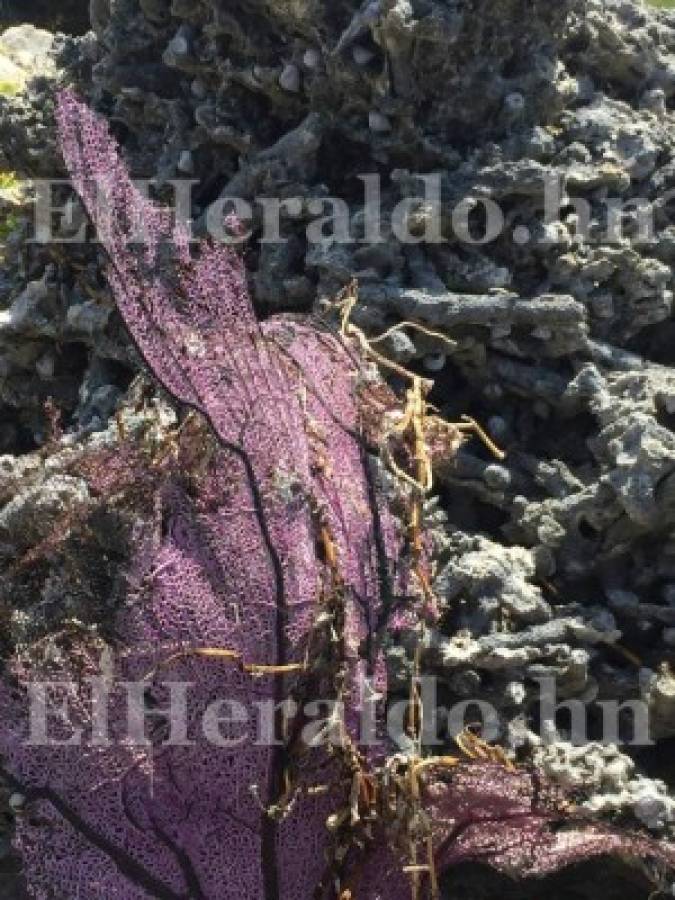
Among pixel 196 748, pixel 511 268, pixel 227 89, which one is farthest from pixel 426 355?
pixel 196 748

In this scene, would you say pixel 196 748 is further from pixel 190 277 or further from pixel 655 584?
pixel 655 584

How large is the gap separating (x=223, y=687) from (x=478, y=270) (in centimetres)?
82

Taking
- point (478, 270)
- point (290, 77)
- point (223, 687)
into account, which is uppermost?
point (290, 77)

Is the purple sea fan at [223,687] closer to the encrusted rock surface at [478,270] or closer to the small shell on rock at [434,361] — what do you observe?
the encrusted rock surface at [478,270]

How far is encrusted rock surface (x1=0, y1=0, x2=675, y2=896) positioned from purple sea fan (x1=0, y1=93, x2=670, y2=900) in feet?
0.60

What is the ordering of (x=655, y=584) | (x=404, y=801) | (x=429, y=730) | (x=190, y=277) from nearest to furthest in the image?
(x=404, y=801)
(x=190, y=277)
(x=429, y=730)
(x=655, y=584)

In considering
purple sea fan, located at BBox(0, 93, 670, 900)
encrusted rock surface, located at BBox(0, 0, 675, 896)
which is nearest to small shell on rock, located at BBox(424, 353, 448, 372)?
encrusted rock surface, located at BBox(0, 0, 675, 896)

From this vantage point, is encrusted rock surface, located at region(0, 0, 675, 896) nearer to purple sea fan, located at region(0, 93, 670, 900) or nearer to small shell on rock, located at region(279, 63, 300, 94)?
small shell on rock, located at region(279, 63, 300, 94)

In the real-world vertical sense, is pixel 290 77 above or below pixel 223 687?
above

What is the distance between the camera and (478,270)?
1.90m

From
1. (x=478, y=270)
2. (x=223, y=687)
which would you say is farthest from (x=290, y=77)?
(x=223, y=687)

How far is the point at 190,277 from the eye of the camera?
1.46 metres

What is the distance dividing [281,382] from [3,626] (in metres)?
0.44

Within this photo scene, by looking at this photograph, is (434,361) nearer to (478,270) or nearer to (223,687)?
(478,270)
